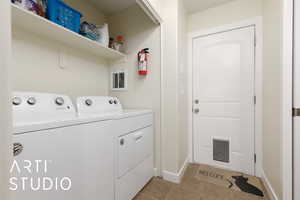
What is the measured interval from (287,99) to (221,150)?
3.75 feet

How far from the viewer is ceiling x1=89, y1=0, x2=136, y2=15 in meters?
1.84

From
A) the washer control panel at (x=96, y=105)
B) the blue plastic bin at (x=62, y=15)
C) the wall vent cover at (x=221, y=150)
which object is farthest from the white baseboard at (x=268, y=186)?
the blue plastic bin at (x=62, y=15)

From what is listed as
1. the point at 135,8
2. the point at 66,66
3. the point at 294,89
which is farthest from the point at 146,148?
the point at 135,8

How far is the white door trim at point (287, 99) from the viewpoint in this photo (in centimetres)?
111

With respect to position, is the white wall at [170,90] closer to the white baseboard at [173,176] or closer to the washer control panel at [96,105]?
the white baseboard at [173,176]

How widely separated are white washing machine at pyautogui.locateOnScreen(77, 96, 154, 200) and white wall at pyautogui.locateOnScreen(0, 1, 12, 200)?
2.03 feet

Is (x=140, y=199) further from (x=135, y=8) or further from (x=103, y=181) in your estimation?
(x=135, y=8)

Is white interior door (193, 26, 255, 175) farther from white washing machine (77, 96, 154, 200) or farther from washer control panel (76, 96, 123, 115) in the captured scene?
washer control panel (76, 96, 123, 115)

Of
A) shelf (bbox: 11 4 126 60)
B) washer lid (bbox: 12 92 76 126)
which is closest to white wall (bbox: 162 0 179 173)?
shelf (bbox: 11 4 126 60)

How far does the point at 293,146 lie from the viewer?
111 centimetres

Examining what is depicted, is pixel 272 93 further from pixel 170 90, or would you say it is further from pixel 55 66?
pixel 55 66

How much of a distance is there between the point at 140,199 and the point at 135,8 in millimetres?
2367

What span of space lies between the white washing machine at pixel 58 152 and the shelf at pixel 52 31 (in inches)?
24.4

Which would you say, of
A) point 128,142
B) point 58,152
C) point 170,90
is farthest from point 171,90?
point 58,152
